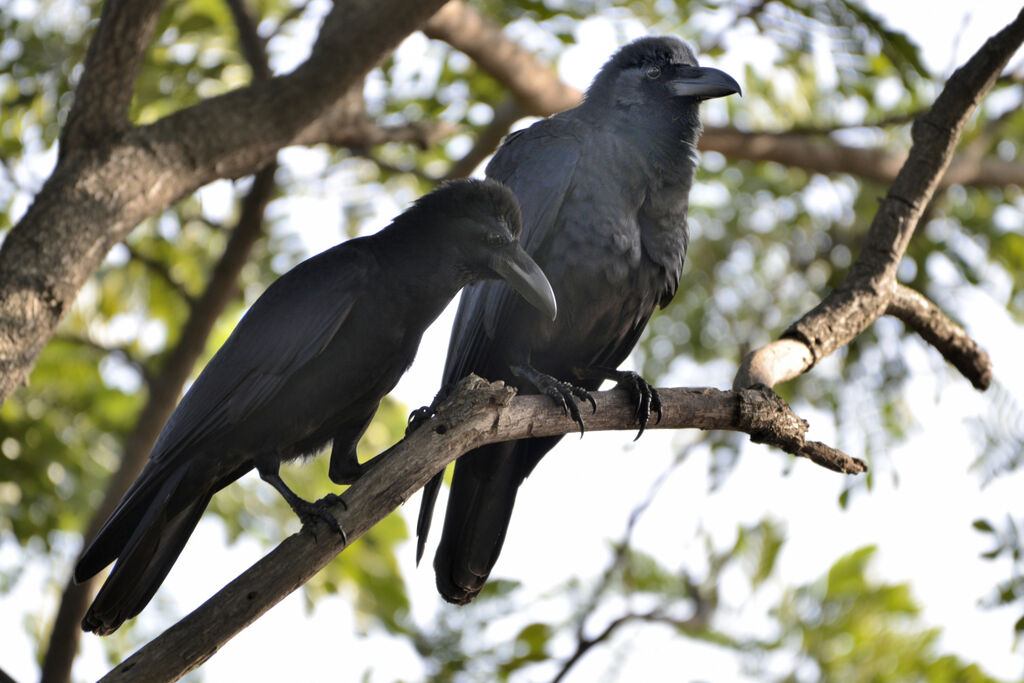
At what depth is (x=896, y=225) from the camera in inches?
153

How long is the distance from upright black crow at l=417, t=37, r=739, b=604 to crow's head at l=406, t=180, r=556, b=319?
0.45 meters

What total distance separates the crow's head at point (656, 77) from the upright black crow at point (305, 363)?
118cm

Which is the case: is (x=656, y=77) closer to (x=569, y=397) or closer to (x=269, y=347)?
(x=569, y=397)

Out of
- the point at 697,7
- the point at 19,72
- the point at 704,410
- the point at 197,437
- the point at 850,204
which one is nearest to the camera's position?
the point at 197,437

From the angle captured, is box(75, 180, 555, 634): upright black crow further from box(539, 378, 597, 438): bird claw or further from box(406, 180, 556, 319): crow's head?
box(539, 378, 597, 438): bird claw

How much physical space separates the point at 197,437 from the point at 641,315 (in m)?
1.81

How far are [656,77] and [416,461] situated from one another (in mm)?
2294

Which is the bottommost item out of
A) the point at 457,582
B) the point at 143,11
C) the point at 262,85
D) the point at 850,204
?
the point at 850,204

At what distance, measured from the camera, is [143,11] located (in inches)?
138

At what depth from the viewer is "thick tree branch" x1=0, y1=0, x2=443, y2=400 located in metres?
3.21

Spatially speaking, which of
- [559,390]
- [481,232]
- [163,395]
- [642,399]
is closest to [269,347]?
[481,232]

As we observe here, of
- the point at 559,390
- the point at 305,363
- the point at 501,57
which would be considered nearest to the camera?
the point at 305,363

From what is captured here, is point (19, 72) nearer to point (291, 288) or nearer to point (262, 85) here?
point (262, 85)

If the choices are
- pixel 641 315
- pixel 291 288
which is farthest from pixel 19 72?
pixel 641 315
